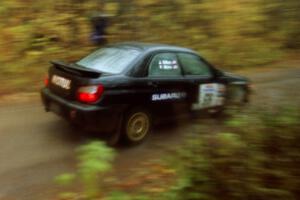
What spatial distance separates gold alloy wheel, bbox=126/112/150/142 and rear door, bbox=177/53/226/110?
42.3 inches

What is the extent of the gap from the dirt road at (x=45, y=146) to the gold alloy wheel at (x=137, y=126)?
0.60 ft

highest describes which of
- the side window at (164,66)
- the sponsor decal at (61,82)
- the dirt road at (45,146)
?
the side window at (164,66)

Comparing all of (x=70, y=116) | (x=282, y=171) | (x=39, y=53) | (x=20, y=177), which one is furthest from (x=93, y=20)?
(x=282, y=171)

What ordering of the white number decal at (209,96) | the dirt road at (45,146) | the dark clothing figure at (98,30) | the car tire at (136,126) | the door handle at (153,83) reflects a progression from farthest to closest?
1. the dark clothing figure at (98,30)
2. the white number decal at (209,96)
3. the door handle at (153,83)
4. the car tire at (136,126)
5. the dirt road at (45,146)

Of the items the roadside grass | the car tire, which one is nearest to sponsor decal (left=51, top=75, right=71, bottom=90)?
the car tire

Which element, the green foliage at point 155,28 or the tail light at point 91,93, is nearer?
the tail light at point 91,93

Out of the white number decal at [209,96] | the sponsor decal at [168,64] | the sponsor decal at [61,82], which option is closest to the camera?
the sponsor decal at [61,82]

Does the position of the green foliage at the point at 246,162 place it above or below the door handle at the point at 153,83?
below

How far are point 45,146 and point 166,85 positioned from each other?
2206 mm

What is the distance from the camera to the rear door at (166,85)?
7414mm

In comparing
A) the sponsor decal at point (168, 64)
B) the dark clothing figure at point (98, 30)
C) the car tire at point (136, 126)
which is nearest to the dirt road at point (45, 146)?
the car tire at point (136, 126)

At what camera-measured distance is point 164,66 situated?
25.1 feet

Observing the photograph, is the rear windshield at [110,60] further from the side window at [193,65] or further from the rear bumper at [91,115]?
the side window at [193,65]

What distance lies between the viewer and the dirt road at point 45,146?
5.40 meters
